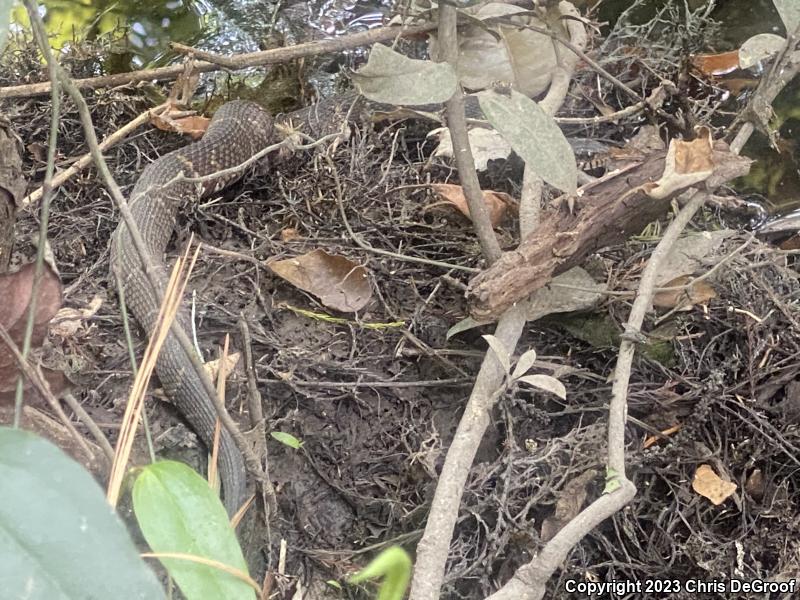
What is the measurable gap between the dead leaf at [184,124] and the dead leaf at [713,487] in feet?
6.53

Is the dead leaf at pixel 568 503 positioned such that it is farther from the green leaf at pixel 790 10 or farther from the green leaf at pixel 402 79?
the green leaf at pixel 790 10

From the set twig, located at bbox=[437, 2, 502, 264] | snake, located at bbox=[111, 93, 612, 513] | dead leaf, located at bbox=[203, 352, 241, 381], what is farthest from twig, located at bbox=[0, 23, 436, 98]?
dead leaf, located at bbox=[203, 352, 241, 381]

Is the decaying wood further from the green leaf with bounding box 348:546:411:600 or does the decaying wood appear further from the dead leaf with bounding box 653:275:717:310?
the dead leaf with bounding box 653:275:717:310

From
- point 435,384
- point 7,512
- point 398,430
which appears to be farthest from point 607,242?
point 7,512

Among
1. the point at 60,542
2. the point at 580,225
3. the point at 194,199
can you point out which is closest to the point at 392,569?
the point at 60,542

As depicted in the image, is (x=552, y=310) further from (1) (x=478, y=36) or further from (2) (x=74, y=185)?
(2) (x=74, y=185)

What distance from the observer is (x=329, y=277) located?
1.99m

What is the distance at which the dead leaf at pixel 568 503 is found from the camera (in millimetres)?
1524

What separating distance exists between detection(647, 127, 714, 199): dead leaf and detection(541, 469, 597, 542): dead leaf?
63cm

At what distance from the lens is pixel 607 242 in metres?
1.60

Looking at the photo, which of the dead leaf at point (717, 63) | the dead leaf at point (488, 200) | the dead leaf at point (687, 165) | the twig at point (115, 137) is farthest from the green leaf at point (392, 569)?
the dead leaf at point (717, 63)

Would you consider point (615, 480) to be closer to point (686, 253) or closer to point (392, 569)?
point (686, 253)

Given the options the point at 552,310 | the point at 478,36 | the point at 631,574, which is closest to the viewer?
the point at 631,574

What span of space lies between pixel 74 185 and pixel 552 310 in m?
1.62
